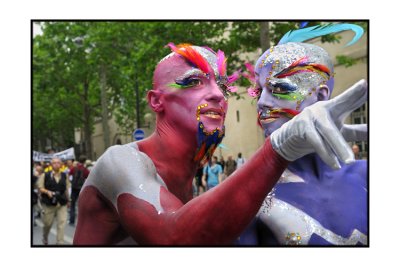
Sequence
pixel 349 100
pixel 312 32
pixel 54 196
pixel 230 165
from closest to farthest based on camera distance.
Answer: pixel 349 100
pixel 312 32
pixel 54 196
pixel 230 165

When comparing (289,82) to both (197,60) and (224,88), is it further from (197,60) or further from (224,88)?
(197,60)

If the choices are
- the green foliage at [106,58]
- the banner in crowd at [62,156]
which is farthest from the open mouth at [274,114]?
the banner in crowd at [62,156]

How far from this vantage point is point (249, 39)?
9445mm

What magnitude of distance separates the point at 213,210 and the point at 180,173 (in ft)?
1.88

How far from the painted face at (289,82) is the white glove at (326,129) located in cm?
82

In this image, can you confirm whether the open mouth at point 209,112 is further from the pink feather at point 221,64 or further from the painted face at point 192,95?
the pink feather at point 221,64

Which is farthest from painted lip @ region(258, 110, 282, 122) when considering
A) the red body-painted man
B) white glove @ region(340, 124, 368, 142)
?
white glove @ region(340, 124, 368, 142)

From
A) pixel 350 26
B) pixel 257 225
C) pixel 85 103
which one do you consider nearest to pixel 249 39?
pixel 350 26

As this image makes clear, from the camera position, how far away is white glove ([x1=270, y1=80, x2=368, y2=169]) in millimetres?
1985

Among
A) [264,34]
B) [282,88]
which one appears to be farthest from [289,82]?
[264,34]

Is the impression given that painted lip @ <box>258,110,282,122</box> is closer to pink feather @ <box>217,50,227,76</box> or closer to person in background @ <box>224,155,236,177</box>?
pink feather @ <box>217,50,227,76</box>

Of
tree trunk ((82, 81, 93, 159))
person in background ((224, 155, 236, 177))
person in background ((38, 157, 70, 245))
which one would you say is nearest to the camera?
person in background ((38, 157, 70, 245))

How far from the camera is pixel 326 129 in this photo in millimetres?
2004

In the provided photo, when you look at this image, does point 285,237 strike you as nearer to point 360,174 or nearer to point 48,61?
point 360,174
